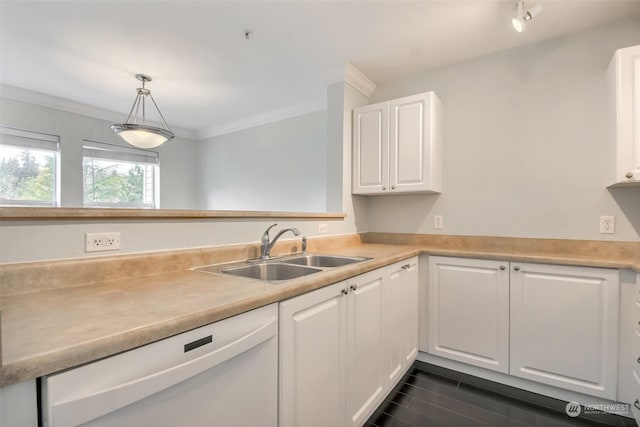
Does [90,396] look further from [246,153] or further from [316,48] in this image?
[246,153]

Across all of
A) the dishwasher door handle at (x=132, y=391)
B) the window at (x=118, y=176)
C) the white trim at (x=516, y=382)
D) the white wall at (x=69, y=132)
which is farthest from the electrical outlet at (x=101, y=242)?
the window at (x=118, y=176)

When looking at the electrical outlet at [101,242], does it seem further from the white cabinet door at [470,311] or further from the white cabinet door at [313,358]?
the white cabinet door at [470,311]

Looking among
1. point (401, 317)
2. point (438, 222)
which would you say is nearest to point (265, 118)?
point (438, 222)

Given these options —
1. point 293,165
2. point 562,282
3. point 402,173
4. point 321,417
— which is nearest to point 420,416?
point 321,417

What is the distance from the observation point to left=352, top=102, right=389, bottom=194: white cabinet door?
2539 mm

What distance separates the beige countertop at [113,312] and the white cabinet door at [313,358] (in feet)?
0.27

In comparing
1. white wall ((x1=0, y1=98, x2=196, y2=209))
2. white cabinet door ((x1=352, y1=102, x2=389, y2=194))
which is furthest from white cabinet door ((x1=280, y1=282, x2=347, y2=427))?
white wall ((x1=0, y1=98, x2=196, y2=209))

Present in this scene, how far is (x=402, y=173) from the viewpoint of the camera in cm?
247

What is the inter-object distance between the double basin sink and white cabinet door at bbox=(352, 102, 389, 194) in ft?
2.93

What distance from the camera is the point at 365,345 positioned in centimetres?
158

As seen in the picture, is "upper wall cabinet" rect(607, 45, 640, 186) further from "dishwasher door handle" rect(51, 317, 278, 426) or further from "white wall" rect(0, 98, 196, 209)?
"white wall" rect(0, 98, 196, 209)

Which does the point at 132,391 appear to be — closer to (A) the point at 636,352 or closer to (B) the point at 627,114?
Result: (A) the point at 636,352

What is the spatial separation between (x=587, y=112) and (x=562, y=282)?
118cm

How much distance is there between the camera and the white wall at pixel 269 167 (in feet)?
12.4
